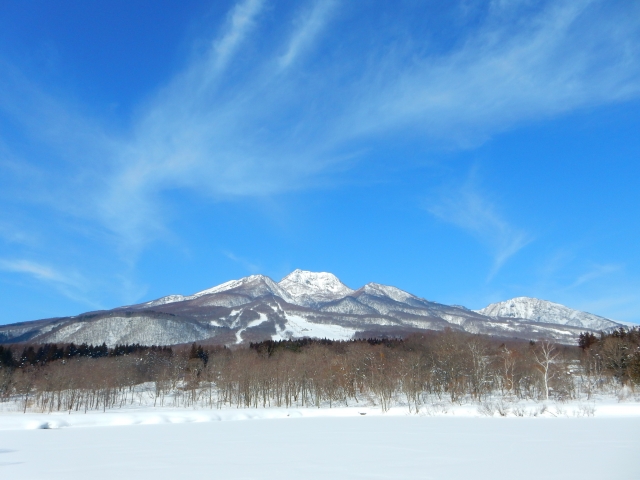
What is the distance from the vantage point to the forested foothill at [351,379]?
69.1 m

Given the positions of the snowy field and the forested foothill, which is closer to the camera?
the snowy field

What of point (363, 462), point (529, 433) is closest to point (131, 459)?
point (363, 462)

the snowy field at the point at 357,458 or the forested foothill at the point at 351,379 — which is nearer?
the snowy field at the point at 357,458

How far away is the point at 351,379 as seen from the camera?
78.6 m

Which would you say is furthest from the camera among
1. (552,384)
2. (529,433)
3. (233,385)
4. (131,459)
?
(233,385)

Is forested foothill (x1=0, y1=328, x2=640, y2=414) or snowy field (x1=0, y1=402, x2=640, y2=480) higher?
forested foothill (x1=0, y1=328, x2=640, y2=414)

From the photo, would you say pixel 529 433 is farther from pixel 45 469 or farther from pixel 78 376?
pixel 78 376

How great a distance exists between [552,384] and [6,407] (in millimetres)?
82160

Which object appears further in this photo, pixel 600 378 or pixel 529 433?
pixel 600 378

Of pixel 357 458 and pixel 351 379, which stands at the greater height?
pixel 351 379

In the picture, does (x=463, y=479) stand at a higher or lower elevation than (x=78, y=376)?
lower

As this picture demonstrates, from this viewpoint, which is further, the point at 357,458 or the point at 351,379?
the point at 351,379

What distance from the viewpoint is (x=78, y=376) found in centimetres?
7562

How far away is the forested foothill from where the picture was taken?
69125 mm
